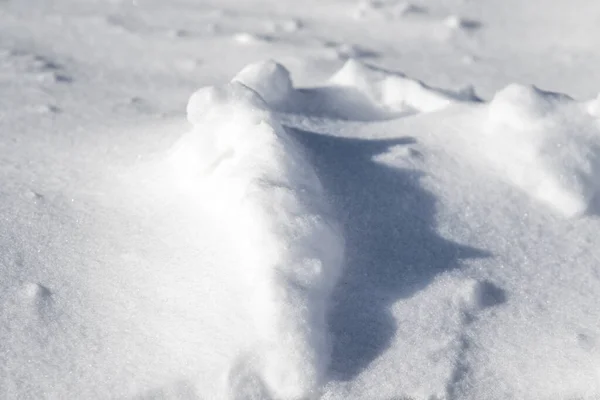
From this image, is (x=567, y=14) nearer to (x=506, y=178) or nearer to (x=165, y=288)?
(x=506, y=178)

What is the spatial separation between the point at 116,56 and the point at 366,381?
1.51 metres

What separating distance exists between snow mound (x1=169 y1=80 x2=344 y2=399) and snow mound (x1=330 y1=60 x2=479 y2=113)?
41cm

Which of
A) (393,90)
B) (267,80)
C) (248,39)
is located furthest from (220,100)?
(248,39)

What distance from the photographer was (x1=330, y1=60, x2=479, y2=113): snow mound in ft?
5.90

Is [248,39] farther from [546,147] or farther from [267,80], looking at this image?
[546,147]

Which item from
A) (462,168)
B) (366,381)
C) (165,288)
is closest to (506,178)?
(462,168)

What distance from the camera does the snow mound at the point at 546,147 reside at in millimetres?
1467

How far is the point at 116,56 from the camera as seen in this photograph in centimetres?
226

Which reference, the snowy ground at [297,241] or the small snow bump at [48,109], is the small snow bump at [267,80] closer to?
the snowy ground at [297,241]

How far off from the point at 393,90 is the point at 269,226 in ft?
2.52

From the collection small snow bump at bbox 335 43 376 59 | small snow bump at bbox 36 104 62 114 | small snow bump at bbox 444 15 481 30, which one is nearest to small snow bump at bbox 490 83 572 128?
small snow bump at bbox 335 43 376 59

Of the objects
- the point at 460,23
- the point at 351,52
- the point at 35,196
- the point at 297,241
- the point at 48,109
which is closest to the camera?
Result: the point at 297,241

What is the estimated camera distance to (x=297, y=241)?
1.21 metres

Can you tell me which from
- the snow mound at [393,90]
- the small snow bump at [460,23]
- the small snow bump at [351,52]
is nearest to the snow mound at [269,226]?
the snow mound at [393,90]
